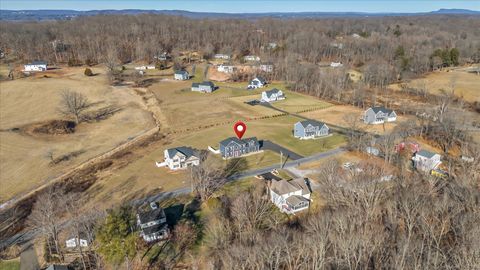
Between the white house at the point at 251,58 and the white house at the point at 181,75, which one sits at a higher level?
the white house at the point at 251,58

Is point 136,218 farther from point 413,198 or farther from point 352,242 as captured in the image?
point 413,198

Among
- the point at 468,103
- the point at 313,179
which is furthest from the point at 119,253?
the point at 468,103

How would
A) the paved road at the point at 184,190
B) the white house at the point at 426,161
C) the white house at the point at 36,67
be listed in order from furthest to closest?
1. the white house at the point at 36,67
2. the white house at the point at 426,161
3. the paved road at the point at 184,190

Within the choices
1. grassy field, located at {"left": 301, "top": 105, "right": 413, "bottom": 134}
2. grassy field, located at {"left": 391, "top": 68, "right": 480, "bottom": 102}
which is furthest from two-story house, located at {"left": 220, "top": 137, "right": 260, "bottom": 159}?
grassy field, located at {"left": 391, "top": 68, "right": 480, "bottom": 102}

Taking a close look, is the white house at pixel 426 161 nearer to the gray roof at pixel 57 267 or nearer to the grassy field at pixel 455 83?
the gray roof at pixel 57 267

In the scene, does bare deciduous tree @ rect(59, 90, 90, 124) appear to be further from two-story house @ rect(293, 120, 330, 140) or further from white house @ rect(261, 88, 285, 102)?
two-story house @ rect(293, 120, 330, 140)

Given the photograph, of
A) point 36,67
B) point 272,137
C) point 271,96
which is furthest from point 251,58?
point 272,137

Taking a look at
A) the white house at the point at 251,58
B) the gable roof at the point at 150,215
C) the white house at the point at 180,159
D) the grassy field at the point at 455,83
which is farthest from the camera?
the white house at the point at 251,58

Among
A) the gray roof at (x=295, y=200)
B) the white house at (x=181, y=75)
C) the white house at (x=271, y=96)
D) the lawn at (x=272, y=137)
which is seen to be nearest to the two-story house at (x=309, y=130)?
the lawn at (x=272, y=137)
